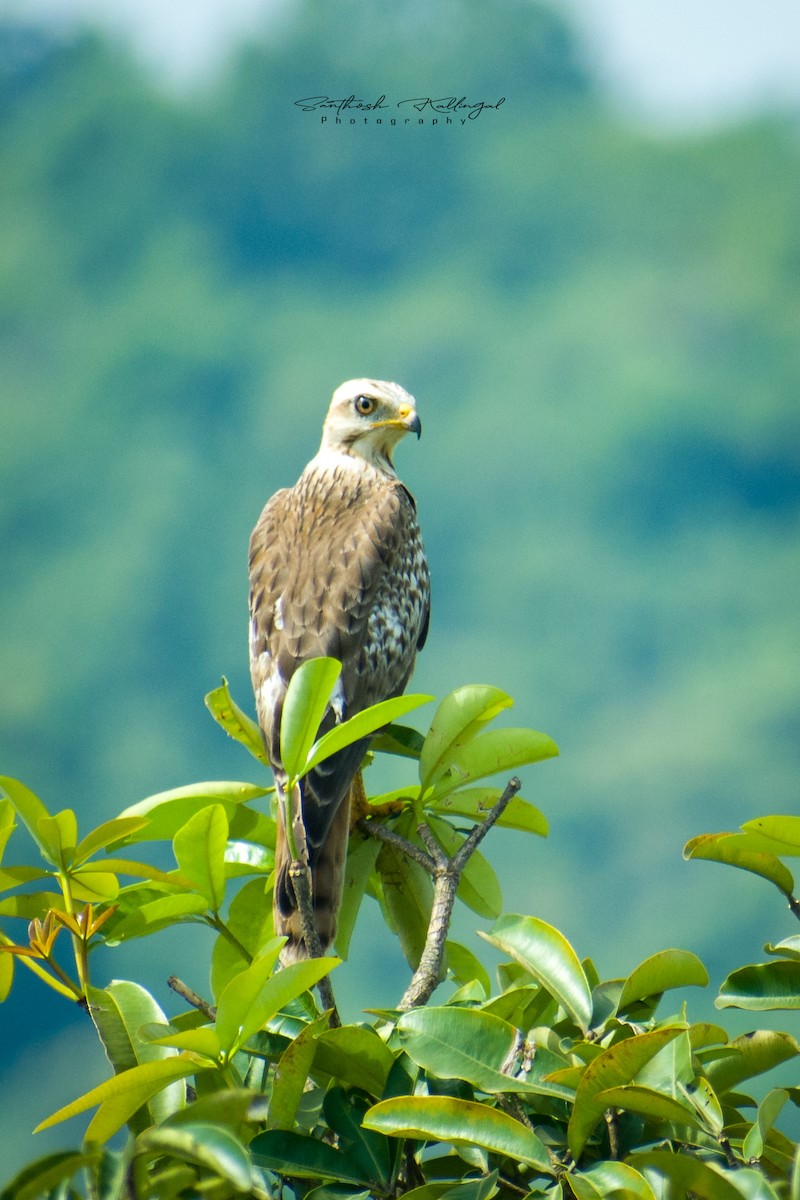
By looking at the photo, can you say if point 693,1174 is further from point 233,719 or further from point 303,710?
point 233,719

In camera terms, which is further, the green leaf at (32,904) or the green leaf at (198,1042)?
the green leaf at (32,904)

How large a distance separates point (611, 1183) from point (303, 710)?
0.48 meters

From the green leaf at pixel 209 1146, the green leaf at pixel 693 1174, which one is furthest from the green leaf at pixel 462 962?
the green leaf at pixel 209 1146

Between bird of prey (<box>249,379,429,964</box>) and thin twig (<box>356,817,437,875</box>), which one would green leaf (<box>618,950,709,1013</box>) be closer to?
thin twig (<box>356,817,437,875</box>)

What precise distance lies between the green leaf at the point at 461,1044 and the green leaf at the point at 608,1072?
6 cm

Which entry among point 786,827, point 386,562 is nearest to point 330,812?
point 386,562

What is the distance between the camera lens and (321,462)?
3010 mm

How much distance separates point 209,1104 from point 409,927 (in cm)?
90

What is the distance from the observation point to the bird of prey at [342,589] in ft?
6.70

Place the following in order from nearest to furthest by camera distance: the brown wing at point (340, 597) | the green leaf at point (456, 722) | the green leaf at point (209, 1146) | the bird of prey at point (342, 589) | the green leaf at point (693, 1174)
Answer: the green leaf at point (209, 1146) → the green leaf at point (693, 1174) → the green leaf at point (456, 722) → the bird of prey at point (342, 589) → the brown wing at point (340, 597)

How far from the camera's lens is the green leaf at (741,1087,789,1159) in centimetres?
94

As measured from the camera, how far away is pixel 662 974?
1.10 meters

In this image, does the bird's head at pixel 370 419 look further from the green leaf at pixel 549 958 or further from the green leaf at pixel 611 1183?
the green leaf at pixel 611 1183

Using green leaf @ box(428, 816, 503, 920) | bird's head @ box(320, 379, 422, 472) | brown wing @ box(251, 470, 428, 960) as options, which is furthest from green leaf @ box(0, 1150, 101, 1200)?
bird's head @ box(320, 379, 422, 472)
